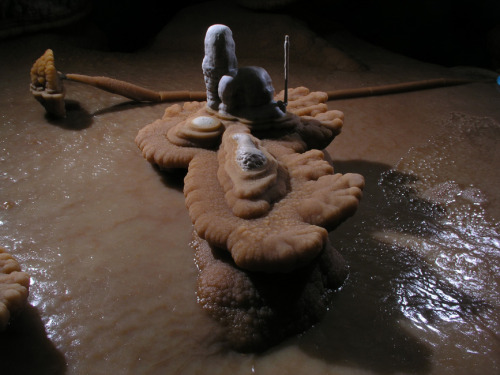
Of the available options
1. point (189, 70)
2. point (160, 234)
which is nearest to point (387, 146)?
point (160, 234)

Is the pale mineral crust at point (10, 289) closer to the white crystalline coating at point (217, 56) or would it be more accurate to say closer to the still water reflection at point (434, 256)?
the still water reflection at point (434, 256)

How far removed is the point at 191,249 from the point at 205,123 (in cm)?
73

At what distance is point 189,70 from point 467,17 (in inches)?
159

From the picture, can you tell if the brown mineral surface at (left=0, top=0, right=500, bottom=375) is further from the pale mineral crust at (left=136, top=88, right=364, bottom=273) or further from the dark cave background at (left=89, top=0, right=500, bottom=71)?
the dark cave background at (left=89, top=0, right=500, bottom=71)

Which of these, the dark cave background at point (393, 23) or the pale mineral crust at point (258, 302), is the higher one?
the dark cave background at point (393, 23)

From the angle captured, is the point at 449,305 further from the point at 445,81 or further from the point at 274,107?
the point at 445,81

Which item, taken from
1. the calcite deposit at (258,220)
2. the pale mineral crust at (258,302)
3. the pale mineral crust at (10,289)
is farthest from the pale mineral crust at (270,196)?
the pale mineral crust at (10,289)

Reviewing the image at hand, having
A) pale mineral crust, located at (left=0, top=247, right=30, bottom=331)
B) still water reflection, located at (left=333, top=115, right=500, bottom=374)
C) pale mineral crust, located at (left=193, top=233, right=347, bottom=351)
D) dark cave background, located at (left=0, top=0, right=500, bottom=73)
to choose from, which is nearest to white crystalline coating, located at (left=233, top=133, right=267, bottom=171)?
pale mineral crust, located at (left=193, top=233, right=347, bottom=351)

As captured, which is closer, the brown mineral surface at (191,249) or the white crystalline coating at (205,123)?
the brown mineral surface at (191,249)

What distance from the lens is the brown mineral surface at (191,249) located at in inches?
62.9

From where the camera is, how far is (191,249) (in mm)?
2025

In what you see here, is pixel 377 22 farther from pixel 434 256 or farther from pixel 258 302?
pixel 258 302

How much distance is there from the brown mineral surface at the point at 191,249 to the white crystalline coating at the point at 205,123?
399 millimetres

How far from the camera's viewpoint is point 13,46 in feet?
14.5
